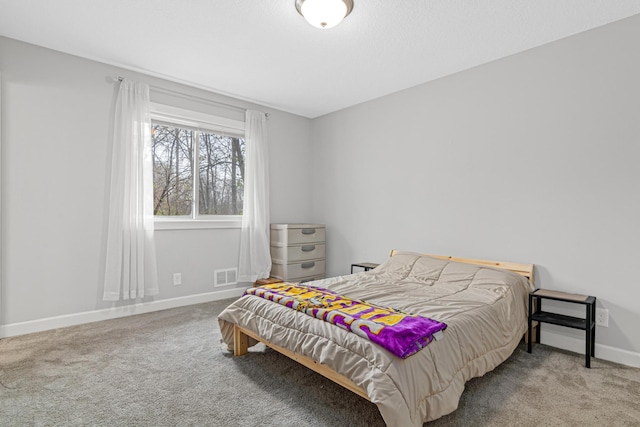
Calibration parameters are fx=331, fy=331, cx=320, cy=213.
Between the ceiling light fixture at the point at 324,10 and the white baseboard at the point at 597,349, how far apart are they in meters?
2.91

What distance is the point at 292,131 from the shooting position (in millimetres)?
4711

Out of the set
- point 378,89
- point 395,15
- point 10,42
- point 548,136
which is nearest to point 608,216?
→ point 548,136

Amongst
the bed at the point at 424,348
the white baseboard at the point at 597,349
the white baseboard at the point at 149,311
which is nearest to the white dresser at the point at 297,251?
the white baseboard at the point at 149,311

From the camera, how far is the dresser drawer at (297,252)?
4.13 meters

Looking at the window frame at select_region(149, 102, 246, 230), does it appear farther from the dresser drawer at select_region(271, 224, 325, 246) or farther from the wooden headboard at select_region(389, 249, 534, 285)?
the wooden headboard at select_region(389, 249, 534, 285)

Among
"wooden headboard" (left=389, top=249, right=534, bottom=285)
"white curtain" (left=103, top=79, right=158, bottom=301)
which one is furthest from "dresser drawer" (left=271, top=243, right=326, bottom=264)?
"wooden headboard" (left=389, top=249, right=534, bottom=285)

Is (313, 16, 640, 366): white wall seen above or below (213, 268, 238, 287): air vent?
above

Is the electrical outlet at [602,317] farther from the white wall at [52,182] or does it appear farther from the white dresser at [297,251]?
the white wall at [52,182]

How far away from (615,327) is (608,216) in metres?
0.80

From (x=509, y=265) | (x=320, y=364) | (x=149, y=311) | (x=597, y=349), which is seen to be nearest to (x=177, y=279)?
(x=149, y=311)

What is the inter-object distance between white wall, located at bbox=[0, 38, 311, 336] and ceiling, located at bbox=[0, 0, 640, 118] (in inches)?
8.6

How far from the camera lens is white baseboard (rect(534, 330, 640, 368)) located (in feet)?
7.58

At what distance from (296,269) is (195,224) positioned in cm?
134

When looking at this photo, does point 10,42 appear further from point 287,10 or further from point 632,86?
point 632,86
